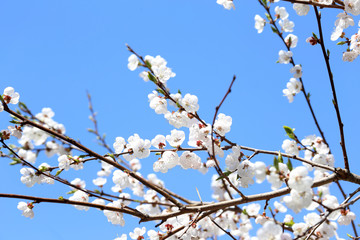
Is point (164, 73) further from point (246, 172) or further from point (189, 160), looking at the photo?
point (246, 172)

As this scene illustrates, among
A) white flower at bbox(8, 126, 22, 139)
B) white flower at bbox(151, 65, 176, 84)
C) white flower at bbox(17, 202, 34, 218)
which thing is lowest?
white flower at bbox(17, 202, 34, 218)

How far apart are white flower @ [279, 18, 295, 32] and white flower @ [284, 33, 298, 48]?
→ 97mm

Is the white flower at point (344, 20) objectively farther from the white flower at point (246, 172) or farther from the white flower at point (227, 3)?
the white flower at point (246, 172)

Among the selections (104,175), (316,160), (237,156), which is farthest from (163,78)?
(104,175)

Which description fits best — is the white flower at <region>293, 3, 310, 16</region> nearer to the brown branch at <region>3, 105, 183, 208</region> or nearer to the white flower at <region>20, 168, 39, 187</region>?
the brown branch at <region>3, 105, 183, 208</region>

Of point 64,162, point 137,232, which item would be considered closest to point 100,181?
point 137,232

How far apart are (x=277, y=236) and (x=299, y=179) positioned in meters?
0.35

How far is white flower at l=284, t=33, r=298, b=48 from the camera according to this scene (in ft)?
10.1

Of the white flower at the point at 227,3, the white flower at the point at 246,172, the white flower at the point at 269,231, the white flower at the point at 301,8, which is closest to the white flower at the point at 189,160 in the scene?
the white flower at the point at 246,172

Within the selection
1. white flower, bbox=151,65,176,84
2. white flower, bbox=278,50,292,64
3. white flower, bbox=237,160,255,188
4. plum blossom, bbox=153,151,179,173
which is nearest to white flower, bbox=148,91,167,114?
white flower, bbox=151,65,176,84

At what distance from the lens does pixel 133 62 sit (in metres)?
2.63

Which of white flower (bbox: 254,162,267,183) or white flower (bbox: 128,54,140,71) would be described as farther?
white flower (bbox: 128,54,140,71)

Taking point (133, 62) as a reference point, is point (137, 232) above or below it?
below

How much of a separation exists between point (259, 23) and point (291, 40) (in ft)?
1.42
